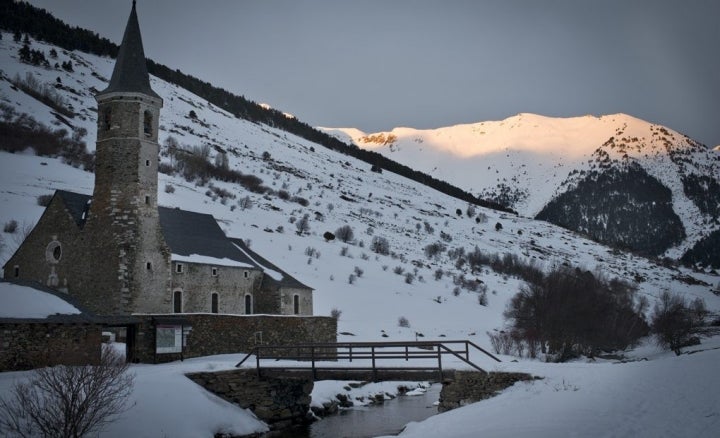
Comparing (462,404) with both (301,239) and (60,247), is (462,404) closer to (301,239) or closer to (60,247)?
(60,247)

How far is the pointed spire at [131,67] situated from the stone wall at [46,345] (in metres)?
16.3

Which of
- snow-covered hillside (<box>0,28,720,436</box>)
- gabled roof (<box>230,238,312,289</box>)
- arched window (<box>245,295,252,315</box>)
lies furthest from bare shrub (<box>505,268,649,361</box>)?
arched window (<box>245,295,252,315</box>)

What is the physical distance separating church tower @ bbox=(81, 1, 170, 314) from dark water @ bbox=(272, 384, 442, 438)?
1264 cm

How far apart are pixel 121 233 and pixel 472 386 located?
2198 cm

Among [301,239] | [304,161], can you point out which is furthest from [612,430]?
[304,161]

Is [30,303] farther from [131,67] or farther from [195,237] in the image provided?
[195,237]

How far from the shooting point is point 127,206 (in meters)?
38.2

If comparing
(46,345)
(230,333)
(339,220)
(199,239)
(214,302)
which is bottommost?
(46,345)

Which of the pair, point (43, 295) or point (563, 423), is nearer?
point (563, 423)

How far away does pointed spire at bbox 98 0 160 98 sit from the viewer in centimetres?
3969

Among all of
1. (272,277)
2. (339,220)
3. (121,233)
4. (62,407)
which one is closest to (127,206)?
(121,233)

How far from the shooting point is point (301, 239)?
7731cm

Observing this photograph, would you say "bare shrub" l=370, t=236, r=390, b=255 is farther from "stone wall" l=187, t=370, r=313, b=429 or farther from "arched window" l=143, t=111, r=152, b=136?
"stone wall" l=187, t=370, r=313, b=429

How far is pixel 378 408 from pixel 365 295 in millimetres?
28247
